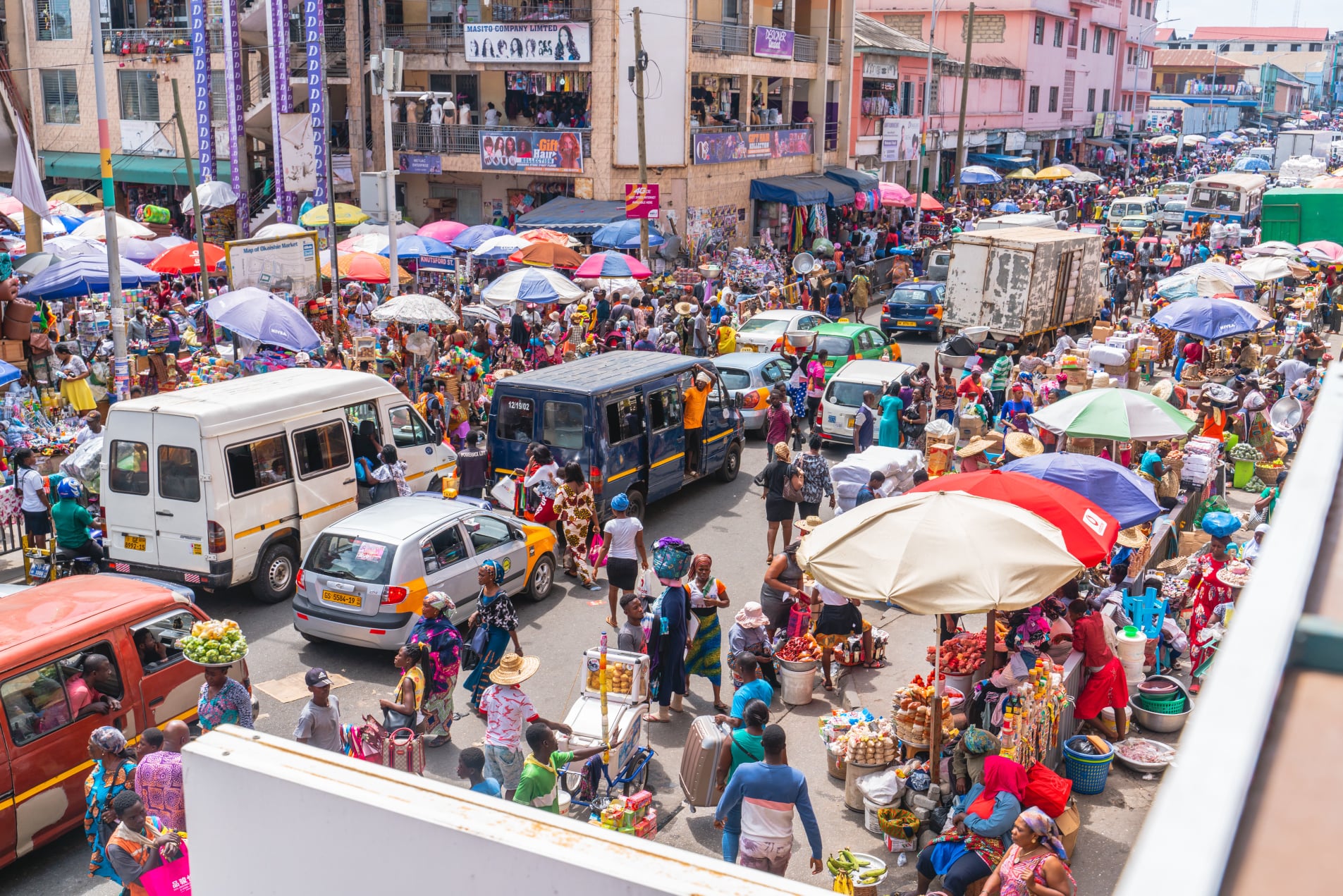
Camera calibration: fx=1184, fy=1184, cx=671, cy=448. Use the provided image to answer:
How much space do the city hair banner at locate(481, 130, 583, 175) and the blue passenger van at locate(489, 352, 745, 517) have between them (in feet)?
56.8

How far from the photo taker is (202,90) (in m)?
34.3

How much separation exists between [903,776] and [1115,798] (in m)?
1.78

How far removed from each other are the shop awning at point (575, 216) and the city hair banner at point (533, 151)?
3.35 ft

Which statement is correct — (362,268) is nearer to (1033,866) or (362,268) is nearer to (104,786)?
(104,786)

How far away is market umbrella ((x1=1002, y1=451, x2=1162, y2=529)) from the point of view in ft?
36.1

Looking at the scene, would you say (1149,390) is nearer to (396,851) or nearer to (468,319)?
(468,319)

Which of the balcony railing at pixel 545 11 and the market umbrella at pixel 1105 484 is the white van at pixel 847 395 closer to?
the market umbrella at pixel 1105 484

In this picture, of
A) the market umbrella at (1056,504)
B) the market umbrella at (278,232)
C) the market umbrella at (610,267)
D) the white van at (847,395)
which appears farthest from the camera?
the market umbrella at (610,267)

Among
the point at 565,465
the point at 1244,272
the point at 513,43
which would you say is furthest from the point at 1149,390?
the point at 513,43

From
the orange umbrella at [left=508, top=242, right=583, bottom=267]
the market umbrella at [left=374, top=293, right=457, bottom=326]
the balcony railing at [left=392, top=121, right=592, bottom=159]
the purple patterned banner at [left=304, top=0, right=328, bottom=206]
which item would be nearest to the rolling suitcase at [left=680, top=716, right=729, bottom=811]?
the market umbrella at [left=374, top=293, right=457, bottom=326]

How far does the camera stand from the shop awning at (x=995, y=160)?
57.8 meters

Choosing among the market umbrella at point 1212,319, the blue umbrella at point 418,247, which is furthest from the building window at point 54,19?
the market umbrella at point 1212,319

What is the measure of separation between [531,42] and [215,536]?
23.3m

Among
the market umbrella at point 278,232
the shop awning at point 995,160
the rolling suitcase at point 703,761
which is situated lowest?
the rolling suitcase at point 703,761
